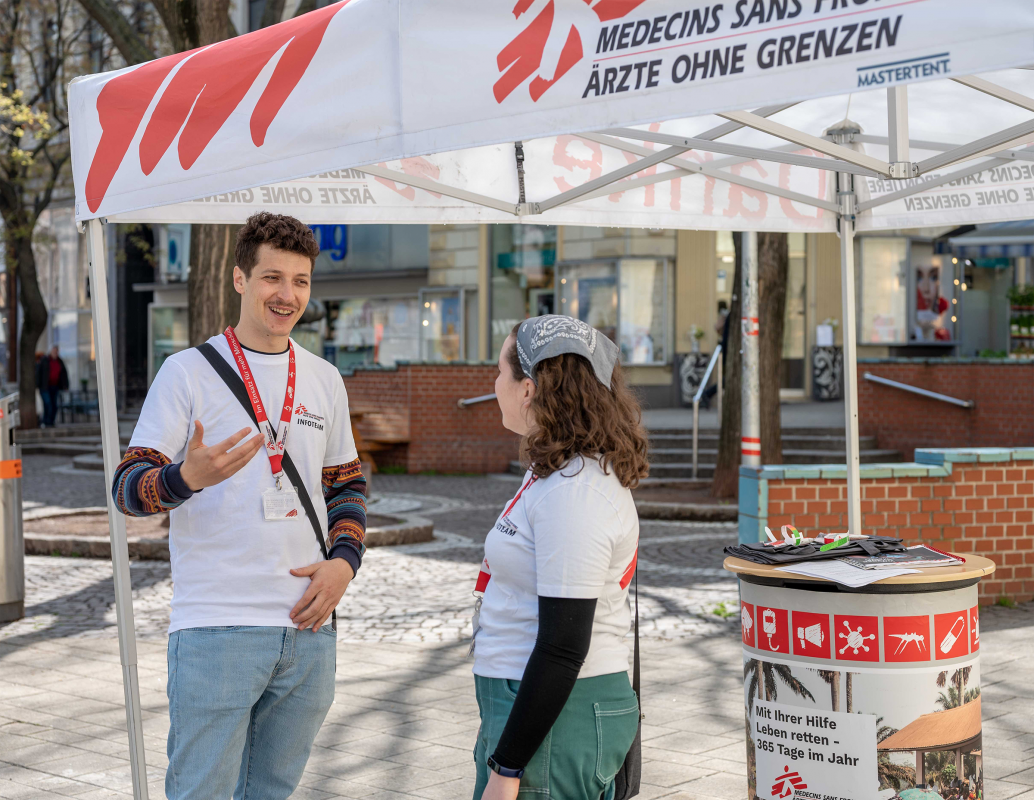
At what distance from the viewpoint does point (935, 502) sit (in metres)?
7.87

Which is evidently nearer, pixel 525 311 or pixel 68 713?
pixel 68 713

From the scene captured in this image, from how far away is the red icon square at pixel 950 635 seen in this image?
334 centimetres

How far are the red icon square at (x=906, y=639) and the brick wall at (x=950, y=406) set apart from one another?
13748 mm

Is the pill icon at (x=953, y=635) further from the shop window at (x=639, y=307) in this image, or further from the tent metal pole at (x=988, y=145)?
the shop window at (x=639, y=307)

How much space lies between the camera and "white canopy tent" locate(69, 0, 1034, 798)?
2500mm

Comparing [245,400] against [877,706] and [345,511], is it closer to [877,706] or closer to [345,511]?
[345,511]

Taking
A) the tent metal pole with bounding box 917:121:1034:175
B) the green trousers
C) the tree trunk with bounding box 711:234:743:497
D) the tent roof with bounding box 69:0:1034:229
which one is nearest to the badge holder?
the green trousers

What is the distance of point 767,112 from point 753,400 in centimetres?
670

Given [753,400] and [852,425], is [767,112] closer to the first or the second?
[852,425]

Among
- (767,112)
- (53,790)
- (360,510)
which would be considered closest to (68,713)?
(53,790)

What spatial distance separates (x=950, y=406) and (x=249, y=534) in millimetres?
15793

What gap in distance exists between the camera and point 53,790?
4.67 m

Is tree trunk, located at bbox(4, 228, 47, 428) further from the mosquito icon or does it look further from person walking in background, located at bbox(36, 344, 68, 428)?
the mosquito icon

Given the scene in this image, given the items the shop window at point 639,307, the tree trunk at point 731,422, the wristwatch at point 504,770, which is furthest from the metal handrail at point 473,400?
the wristwatch at point 504,770
